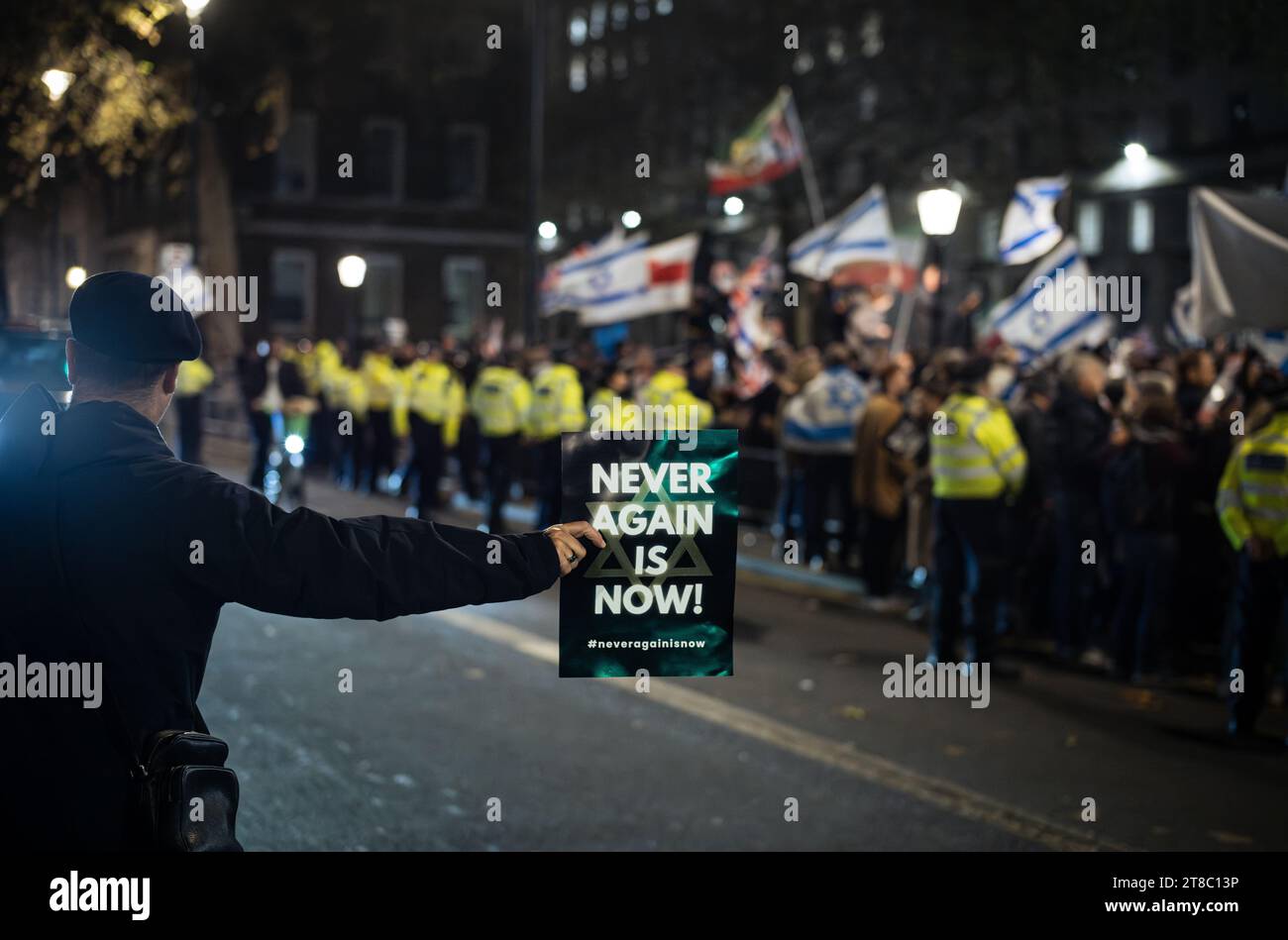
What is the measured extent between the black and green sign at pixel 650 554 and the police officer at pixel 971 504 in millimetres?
7347

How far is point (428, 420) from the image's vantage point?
63.6ft

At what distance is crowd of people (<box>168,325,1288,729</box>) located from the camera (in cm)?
1030

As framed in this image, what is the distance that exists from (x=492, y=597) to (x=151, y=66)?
2642 cm

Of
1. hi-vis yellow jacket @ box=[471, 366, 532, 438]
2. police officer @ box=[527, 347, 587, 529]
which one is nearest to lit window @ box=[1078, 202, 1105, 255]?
hi-vis yellow jacket @ box=[471, 366, 532, 438]

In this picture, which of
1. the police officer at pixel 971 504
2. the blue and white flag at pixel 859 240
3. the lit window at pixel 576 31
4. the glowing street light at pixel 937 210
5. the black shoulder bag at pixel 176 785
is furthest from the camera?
the lit window at pixel 576 31

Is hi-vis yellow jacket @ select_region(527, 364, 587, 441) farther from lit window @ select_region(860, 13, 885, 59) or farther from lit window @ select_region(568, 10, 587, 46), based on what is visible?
lit window @ select_region(568, 10, 587, 46)

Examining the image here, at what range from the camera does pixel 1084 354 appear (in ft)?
38.1

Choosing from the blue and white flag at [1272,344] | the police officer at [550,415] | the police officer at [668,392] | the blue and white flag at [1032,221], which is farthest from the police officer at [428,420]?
the blue and white flag at [1272,344]

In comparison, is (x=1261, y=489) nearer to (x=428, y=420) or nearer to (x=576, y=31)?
(x=428, y=420)

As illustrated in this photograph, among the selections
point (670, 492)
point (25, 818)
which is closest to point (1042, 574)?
point (670, 492)

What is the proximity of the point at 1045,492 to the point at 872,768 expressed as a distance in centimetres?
465

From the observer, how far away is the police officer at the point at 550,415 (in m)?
17.4

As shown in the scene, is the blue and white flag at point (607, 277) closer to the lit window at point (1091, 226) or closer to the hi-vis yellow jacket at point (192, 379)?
the hi-vis yellow jacket at point (192, 379)
